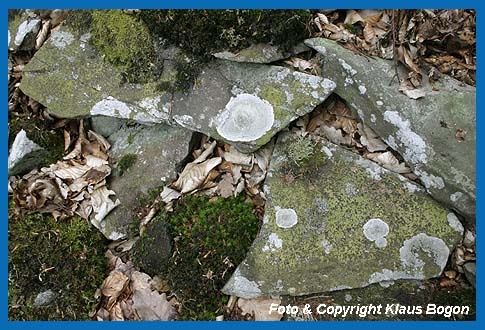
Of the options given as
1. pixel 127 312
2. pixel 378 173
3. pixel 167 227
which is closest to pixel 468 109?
pixel 378 173

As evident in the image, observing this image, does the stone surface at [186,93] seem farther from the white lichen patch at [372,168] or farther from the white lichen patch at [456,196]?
the white lichen patch at [456,196]

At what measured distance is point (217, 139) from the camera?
5.01m

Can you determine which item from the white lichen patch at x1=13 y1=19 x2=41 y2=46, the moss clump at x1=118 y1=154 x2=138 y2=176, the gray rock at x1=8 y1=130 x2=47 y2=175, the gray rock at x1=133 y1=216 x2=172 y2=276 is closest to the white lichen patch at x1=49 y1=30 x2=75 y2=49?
the white lichen patch at x1=13 y1=19 x2=41 y2=46

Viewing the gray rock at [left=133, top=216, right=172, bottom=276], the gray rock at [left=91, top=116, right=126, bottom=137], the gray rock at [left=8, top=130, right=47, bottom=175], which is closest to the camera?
the gray rock at [left=133, top=216, right=172, bottom=276]

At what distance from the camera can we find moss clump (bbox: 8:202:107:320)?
5.11 m

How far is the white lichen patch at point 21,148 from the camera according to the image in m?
5.48

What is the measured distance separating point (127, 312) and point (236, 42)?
304cm

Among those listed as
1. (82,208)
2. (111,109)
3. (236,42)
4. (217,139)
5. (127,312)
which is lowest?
(127,312)

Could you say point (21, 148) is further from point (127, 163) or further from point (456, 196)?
point (456, 196)

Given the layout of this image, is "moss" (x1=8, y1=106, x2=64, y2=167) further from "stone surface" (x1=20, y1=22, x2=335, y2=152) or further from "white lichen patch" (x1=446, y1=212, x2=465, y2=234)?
"white lichen patch" (x1=446, y1=212, x2=465, y2=234)

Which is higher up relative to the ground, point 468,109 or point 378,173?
point 468,109

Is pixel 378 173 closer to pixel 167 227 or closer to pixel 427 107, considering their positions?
pixel 427 107

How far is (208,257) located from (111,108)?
190 cm

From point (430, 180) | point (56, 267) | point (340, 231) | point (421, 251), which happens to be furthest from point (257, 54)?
point (56, 267)
